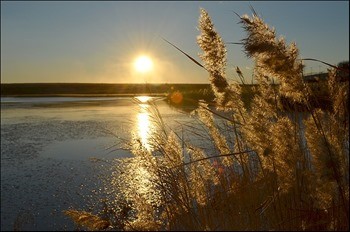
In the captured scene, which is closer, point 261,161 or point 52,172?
point 261,161

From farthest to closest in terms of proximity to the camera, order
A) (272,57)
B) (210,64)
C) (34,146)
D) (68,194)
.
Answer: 1. (34,146)
2. (68,194)
3. (210,64)
4. (272,57)

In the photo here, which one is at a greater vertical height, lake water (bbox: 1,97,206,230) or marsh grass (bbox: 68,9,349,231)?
marsh grass (bbox: 68,9,349,231)

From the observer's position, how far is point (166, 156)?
10.7ft

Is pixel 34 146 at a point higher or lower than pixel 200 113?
lower

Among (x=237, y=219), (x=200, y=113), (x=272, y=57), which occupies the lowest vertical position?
(x=237, y=219)

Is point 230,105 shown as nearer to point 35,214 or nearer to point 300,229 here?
point 300,229

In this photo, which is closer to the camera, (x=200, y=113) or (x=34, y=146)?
(x=200, y=113)

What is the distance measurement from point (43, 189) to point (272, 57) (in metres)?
7.22

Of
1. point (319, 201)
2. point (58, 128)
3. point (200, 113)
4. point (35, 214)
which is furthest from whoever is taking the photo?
point (58, 128)

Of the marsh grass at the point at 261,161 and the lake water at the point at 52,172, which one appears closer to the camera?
the marsh grass at the point at 261,161

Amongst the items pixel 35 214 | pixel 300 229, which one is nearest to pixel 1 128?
pixel 35 214

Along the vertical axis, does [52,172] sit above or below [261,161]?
below

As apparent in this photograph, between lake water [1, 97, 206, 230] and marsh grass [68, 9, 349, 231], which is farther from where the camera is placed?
lake water [1, 97, 206, 230]

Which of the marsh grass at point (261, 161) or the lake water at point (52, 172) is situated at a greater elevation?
the marsh grass at point (261, 161)
